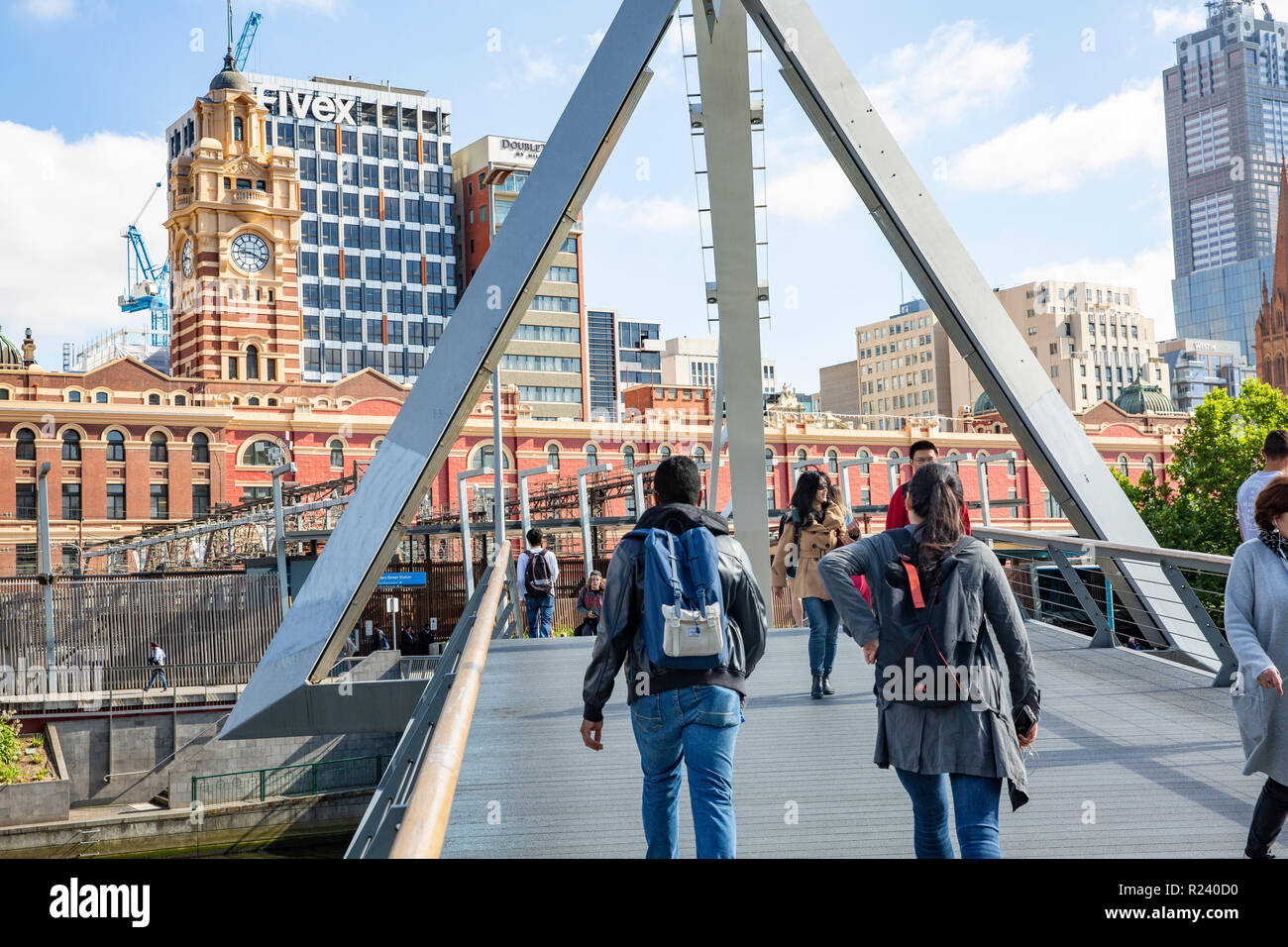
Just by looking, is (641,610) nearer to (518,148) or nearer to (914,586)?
(914,586)

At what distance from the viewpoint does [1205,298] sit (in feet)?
618

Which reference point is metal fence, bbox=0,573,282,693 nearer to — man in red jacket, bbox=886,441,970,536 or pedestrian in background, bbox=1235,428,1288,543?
man in red jacket, bbox=886,441,970,536

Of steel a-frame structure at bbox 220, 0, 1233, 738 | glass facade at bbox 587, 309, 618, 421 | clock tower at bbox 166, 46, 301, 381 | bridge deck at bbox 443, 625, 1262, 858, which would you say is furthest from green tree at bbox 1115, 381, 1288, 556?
glass facade at bbox 587, 309, 618, 421

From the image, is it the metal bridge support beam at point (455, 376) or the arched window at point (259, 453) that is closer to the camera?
the metal bridge support beam at point (455, 376)

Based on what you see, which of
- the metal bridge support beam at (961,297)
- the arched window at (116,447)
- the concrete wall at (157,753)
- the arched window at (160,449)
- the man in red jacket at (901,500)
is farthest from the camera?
the arched window at (160,449)

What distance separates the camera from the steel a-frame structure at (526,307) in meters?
7.57

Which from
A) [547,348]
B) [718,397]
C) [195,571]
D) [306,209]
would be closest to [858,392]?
[547,348]

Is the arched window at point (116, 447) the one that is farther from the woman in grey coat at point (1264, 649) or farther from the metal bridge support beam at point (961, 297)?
the woman in grey coat at point (1264, 649)

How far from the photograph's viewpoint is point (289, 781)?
25.6 m

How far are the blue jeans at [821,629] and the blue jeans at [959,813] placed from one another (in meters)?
3.65

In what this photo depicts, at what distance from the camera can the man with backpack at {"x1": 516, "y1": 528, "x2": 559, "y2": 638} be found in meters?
13.7

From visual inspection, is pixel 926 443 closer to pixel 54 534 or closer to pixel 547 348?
pixel 54 534

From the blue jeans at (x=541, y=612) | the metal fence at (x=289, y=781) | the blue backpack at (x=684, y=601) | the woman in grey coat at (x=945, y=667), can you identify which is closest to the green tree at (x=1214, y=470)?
the metal fence at (x=289, y=781)

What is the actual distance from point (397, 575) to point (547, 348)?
55713 mm
